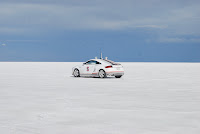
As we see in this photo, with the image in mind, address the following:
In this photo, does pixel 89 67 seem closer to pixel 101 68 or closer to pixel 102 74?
pixel 101 68

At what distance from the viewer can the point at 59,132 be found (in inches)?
278

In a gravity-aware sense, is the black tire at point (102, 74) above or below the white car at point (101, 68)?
below

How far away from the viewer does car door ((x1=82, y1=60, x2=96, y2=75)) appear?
2600 centimetres

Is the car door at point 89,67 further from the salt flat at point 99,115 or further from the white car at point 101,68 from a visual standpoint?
the salt flat at point 99,115

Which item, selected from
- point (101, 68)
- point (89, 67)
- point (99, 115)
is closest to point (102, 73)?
point (101, 68)

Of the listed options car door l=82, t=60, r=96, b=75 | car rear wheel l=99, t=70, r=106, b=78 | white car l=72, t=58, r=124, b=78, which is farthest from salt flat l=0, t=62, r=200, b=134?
car door l=82, t=60, r=96, b=75

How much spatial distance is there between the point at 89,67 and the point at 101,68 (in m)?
1.11

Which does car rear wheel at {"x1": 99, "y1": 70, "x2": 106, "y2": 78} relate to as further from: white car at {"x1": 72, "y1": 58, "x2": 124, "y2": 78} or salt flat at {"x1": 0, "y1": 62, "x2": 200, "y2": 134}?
salt flat at {"x1": 0, "y1": 62, "x2": 200, "y2": 134}

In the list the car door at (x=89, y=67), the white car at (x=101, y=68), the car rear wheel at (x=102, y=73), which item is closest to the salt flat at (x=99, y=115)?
the white car at (x=101, y=68)

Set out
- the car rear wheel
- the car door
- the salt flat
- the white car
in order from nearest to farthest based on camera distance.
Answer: the salt flat
the white car
the car rear wheel
the car door

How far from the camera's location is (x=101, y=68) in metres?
25.5

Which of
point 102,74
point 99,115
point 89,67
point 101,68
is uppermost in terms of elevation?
Result: point 89,67

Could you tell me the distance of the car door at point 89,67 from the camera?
26.0 m

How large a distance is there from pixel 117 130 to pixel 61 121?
1636 millimetres
